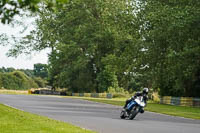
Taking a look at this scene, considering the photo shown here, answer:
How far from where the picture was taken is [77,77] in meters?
76.1

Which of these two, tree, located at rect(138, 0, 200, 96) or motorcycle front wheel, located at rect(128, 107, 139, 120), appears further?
tree, located at rect(138, 0, 200, 96)

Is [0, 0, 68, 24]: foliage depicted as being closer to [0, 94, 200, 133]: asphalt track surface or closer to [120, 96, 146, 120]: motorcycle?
[0, 94, 200, 133]: asphalt track surface

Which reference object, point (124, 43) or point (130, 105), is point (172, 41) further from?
point (130, 105)

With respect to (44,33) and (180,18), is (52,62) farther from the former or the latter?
(180,18)

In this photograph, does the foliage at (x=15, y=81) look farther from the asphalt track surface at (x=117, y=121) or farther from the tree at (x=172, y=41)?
the asphalt track surface at (x=117, y=121)

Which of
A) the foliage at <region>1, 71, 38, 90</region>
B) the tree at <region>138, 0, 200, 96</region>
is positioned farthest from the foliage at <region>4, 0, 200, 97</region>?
the foliage at <region>1, 71, 38, 90</region>

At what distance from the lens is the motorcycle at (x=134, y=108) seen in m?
20.3

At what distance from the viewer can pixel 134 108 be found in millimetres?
20688

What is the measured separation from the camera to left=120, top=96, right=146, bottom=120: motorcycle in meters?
20.3

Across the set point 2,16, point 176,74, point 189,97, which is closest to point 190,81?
point 189,97

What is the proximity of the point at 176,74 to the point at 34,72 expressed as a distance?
129015 millimetres

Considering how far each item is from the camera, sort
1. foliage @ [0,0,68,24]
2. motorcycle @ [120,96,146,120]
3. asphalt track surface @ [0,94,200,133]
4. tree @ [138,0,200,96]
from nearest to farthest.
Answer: foliage @ [0,0,68,24] → asphalt track surface @ [0,94,200,133] → motorcycle @ [120,96,146,120] → tree @ [138,0,200,96]

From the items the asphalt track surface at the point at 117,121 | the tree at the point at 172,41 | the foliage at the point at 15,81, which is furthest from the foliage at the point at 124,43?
the foliage at the point at 15,81

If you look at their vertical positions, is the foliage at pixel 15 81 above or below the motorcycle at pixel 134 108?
above
